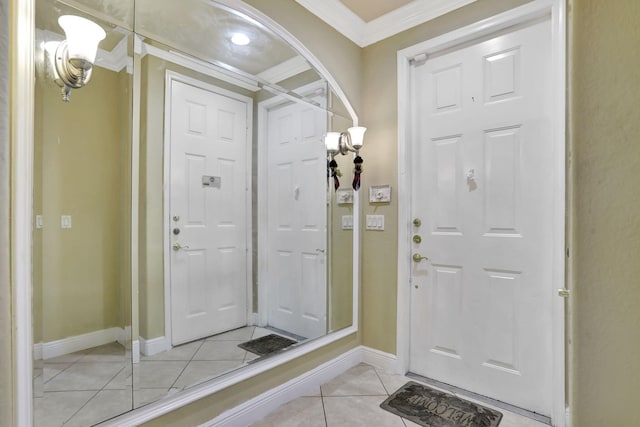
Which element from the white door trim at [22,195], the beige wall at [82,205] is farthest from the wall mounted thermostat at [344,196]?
the white door trim at [22,195]

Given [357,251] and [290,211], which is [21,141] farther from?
A: [357,251]

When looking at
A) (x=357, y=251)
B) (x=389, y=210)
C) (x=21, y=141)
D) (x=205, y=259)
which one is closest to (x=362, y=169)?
(x=389, y=210)

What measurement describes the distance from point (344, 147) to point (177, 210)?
4.20 ft

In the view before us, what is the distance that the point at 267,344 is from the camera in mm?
1924

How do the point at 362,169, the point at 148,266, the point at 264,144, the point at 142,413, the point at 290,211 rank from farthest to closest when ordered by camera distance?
the point at 362,169, the point at 290,211, the point at 264,144, the point at 148,266, the point at 142,413

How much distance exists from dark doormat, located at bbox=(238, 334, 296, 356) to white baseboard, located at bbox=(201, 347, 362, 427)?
211 millimetres

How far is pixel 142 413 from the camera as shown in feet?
4.33

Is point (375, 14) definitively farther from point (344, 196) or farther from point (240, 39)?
point (344, 196)

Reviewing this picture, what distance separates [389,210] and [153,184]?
156cm

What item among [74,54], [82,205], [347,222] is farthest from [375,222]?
[74,54]

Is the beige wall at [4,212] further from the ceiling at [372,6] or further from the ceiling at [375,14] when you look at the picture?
the ceiling at [372,6]

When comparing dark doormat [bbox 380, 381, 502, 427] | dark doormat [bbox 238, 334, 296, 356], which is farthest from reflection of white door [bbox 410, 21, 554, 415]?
dark doormat [bbox 238, 334, 296, 356]

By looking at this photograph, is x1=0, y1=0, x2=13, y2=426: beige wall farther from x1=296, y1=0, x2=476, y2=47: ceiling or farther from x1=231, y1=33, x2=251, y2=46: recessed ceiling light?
x1=296, y1=0, x2=476, y2=47: ceiling
